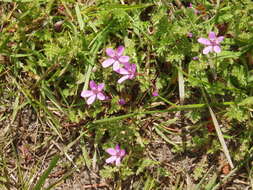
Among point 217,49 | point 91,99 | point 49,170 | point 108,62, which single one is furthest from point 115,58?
point 49,170

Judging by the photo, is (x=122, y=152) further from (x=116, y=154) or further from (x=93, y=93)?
(x=93, y=93)

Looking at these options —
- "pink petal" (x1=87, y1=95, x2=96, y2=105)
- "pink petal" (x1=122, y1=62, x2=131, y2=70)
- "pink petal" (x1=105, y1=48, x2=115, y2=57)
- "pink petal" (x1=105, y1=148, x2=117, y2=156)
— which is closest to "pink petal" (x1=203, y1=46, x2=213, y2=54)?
"pink petal" (x1=122, y1=62, x2=131, y2=70)

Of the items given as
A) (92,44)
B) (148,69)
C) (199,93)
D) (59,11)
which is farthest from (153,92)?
(59,11)

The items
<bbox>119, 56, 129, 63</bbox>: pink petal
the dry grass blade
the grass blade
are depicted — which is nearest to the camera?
the grass blade

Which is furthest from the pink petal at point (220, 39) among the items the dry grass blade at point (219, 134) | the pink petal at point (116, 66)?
the pink petal at point (116, 66)

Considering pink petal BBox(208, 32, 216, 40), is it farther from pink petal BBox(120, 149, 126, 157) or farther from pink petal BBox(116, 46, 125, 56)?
pink petal BBox(120, 149, 126, 157)

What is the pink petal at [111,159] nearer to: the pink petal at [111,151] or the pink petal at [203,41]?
the pink petal at [111,151]

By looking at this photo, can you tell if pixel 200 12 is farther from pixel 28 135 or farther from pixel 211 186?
pixel 28 135
